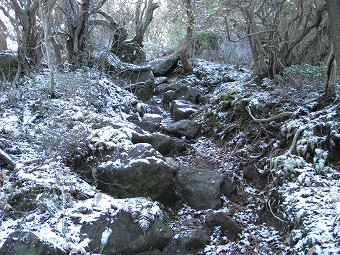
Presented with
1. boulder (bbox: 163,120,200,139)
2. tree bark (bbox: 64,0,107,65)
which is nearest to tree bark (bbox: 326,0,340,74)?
boulder (bbox: 163,120,200,139)

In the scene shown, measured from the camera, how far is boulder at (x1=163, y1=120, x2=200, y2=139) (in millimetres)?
8699

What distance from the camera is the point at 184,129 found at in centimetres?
877

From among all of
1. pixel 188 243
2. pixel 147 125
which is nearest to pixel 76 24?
pixel 147 125

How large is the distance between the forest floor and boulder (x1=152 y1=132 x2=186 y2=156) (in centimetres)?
33

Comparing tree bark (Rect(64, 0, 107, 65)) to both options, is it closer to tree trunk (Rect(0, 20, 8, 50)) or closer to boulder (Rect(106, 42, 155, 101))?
boulder (Rect(106, 42, 155, 101))

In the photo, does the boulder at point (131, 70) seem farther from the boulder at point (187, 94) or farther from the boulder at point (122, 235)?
the boulder at point (122, 235)

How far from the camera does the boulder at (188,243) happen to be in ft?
14.3

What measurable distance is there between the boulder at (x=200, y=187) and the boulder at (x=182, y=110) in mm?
3953

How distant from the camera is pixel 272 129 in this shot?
6625 millimetres

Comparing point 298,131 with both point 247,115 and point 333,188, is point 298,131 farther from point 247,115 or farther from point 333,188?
point 247,115

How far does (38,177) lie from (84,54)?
641 centimetres

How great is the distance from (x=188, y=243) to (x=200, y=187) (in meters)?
1.48

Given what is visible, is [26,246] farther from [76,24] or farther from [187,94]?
[187,94]

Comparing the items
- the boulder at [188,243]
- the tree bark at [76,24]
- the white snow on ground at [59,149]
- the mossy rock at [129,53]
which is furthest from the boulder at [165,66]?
the boulder at [188,243]
